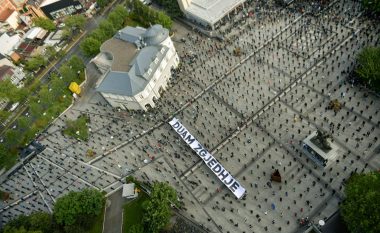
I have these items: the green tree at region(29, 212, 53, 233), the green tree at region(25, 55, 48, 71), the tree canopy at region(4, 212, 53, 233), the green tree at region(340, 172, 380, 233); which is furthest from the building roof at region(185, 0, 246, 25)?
the tree canopy at region(4, 212, 53, 233)

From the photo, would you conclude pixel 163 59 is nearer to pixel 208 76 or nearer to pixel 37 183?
pixel 208 76

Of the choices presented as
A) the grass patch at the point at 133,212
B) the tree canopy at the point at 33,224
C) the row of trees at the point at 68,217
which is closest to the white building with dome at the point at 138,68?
the grass patch at the point at 133,212

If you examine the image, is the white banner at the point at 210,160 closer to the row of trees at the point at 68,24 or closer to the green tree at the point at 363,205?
the green tree at the point at 363,205

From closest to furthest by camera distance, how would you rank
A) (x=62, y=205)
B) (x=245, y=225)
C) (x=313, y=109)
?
(x=245, y=225) < (x=62, y=205) < (x=313, y=109)

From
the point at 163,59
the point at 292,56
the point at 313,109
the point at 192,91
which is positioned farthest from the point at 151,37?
the point at 313,109

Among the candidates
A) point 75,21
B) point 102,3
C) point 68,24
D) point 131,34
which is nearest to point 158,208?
point 131,34

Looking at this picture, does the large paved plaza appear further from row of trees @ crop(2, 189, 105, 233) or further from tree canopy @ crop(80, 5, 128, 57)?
tree canopy @ crop(80, 5, 128, 57)
